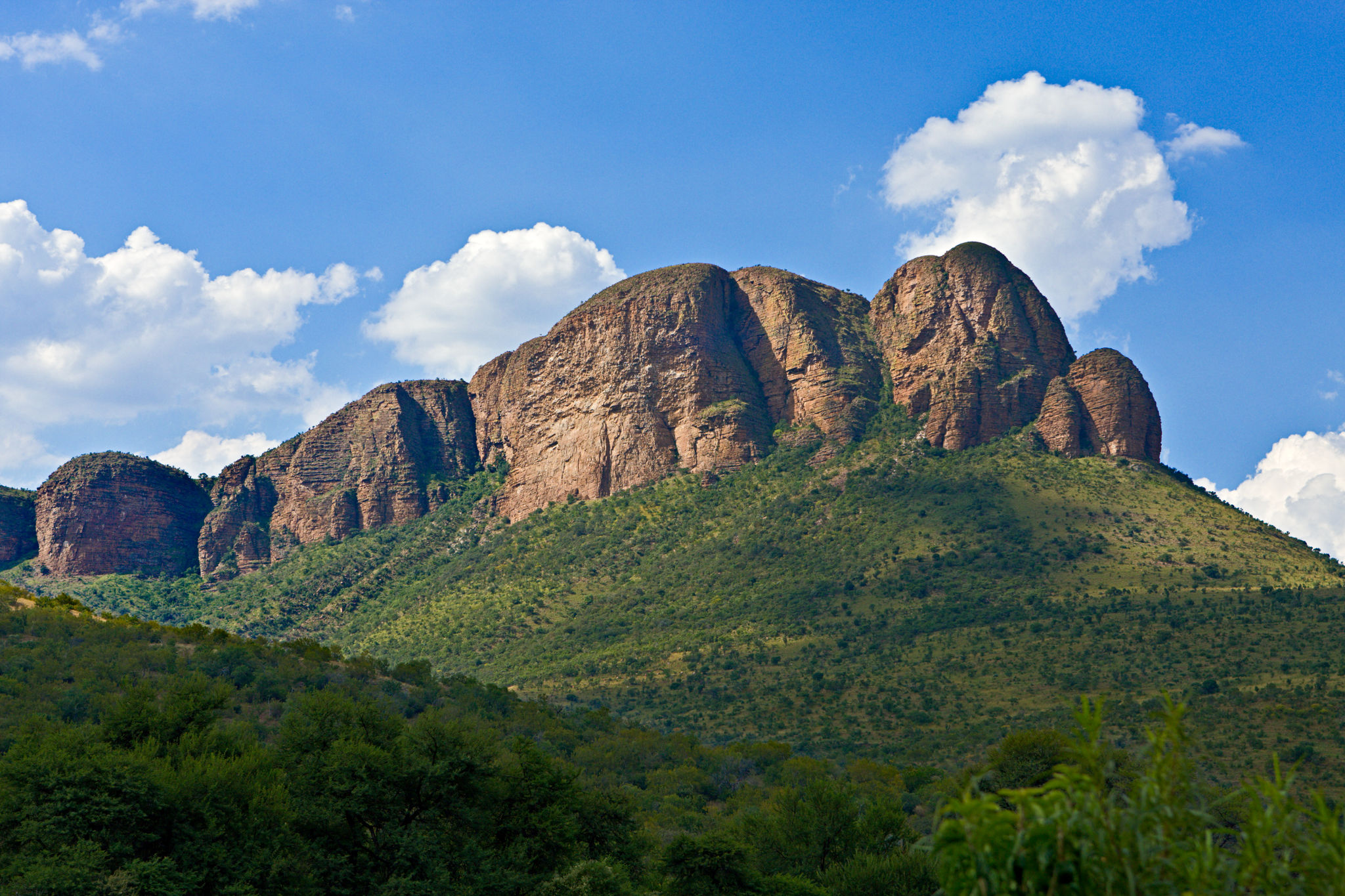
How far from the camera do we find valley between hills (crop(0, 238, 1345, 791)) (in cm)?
5966

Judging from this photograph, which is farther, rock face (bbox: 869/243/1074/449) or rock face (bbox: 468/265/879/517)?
rock face (bbox: 468/265/879/517)

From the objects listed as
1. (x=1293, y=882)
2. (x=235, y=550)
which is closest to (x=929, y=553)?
(x=1293, y=882)

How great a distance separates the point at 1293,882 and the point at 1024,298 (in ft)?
385

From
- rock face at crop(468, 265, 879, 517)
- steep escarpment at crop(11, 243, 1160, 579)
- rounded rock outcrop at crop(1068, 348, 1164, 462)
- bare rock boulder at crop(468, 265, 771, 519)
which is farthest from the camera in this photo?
bare rock boulder at crop(468, 265, 771, 519)

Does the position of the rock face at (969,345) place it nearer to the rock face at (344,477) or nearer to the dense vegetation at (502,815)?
the dense vegetation at (502,815)

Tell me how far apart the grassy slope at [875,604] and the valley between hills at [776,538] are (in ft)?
1.07

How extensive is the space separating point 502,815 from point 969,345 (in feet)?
317

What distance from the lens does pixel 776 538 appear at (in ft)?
311

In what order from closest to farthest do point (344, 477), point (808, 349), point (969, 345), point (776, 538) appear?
point (776, 538)
point (969, 345)
point (808, 349)
point (344, 477)

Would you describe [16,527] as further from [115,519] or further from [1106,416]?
[1106,416]

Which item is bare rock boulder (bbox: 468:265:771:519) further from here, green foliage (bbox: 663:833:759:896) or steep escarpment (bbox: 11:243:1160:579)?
green foliage (bbox: 663:833:759:896)

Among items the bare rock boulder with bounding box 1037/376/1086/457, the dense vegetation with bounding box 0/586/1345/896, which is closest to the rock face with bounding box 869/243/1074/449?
the bare rock boulder with bounding box 1037/376/1086/457

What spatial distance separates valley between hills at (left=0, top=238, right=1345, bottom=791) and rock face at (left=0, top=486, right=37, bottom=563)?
0.59 meters

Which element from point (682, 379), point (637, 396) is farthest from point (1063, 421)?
point (637, 396)
